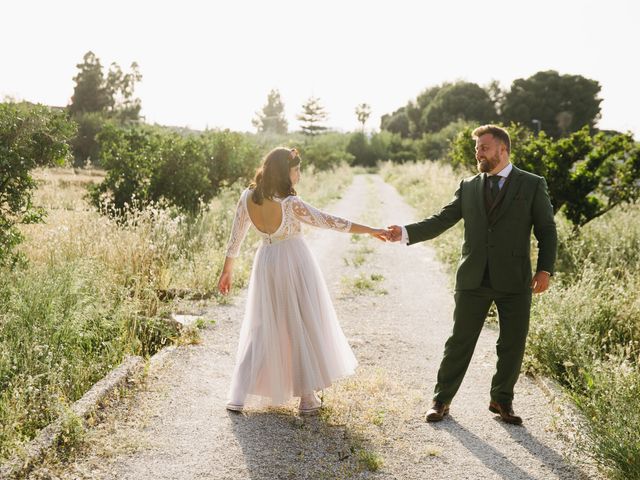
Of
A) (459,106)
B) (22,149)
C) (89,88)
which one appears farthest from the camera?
(459,106)

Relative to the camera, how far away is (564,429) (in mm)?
4543

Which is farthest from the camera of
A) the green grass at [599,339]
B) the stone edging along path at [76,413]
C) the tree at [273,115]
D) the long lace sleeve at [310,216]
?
the tree at [273,115]

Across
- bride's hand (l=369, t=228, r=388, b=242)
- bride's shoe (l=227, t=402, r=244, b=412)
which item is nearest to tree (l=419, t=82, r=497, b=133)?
bride's hand (l=369, t=228, r=388, b=242)

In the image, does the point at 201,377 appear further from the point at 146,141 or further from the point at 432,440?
the point at 146,141

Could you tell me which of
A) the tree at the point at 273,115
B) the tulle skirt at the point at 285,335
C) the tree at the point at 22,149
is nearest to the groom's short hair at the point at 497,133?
the tulle skirt at the point at 285,335

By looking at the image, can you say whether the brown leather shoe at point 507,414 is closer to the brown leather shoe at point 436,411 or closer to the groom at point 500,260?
the groom at point 500,260

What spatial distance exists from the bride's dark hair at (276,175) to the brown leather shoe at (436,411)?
205cm

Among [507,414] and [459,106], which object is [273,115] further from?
[507,414]

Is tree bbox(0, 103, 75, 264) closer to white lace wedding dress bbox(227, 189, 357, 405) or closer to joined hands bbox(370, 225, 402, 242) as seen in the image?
white lace wedding dress bbox(227, 189, 357, 405)

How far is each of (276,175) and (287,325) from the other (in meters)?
1.19

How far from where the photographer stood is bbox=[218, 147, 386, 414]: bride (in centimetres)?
459

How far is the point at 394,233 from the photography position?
518 centimetres

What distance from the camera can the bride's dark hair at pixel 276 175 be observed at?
4500 millimetres

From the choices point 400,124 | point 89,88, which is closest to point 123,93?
point 89,88
